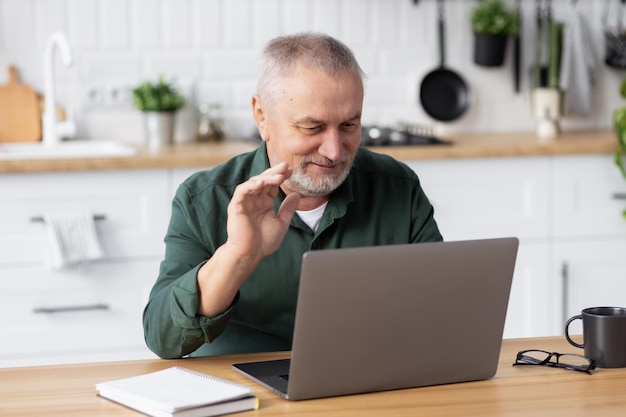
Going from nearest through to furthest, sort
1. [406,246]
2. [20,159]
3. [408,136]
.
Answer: [406,246]
[20,159]
[408,136]

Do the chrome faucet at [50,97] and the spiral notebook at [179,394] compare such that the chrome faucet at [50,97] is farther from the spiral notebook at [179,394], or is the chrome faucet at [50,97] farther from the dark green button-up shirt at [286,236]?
the spiral notebook at [179,394]

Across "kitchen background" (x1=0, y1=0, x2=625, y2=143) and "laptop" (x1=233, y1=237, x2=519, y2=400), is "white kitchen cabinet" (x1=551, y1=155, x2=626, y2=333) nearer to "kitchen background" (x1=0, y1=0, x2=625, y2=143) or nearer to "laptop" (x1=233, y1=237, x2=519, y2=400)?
"kitchen background" (x1=0, y1=0, x2=625, y2=143)

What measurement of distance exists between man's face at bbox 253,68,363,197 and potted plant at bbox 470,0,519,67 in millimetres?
2120

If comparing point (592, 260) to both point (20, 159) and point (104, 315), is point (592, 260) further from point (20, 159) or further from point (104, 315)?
point (20, 159)

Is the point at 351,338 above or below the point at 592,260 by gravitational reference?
above

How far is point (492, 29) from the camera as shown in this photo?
153 inches

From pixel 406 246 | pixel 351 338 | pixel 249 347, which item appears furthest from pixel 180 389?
pixel 249 347

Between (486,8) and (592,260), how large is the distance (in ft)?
3.46

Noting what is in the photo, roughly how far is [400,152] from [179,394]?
1.97m

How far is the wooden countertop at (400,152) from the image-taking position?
307 cm

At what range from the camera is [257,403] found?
56.2 inches

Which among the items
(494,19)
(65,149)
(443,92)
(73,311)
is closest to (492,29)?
(494,19)

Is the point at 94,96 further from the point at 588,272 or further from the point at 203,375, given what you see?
the point at 203,375

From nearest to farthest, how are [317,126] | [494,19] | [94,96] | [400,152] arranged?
1. [317,126]
2. [400,152]
3. [94,96]
4. [494,19]
